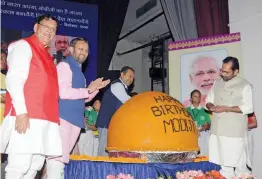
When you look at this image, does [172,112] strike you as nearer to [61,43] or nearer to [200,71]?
[200,71]

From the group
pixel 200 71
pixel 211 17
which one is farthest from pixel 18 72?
pixel 211 17

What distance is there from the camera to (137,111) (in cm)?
339

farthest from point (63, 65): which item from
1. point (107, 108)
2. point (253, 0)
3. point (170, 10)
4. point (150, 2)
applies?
point (150, 2)

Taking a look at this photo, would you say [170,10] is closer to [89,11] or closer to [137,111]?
[89,11]

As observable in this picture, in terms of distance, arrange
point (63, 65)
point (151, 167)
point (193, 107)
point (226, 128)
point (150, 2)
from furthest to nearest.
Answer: point (150, 2) → point (193, 107) → point (226, 128) → point (151, 167) → point (63, 65)

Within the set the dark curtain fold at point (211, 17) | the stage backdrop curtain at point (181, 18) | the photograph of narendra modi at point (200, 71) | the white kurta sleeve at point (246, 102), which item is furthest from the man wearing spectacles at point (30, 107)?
the stage backdrop curtain at point (181, 18)

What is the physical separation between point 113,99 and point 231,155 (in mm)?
1739

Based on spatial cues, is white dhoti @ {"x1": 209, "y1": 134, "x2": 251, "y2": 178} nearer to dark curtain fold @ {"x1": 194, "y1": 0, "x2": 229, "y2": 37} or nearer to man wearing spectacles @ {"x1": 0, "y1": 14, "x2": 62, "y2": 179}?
man wearing spectacles @ {"x1": 0, "y1": 14, "x2": 62, "y2": 179}

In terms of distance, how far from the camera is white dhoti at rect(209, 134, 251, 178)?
354cm

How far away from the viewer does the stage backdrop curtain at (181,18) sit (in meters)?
6.74

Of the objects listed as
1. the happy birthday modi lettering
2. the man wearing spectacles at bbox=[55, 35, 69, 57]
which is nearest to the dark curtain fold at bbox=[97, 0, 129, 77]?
the man wearing spectacles at bbox=[55, 35, 69, 57]

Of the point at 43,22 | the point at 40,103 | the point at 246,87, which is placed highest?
the point at 43,22

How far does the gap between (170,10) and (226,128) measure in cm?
395

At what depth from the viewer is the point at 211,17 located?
256 inches
